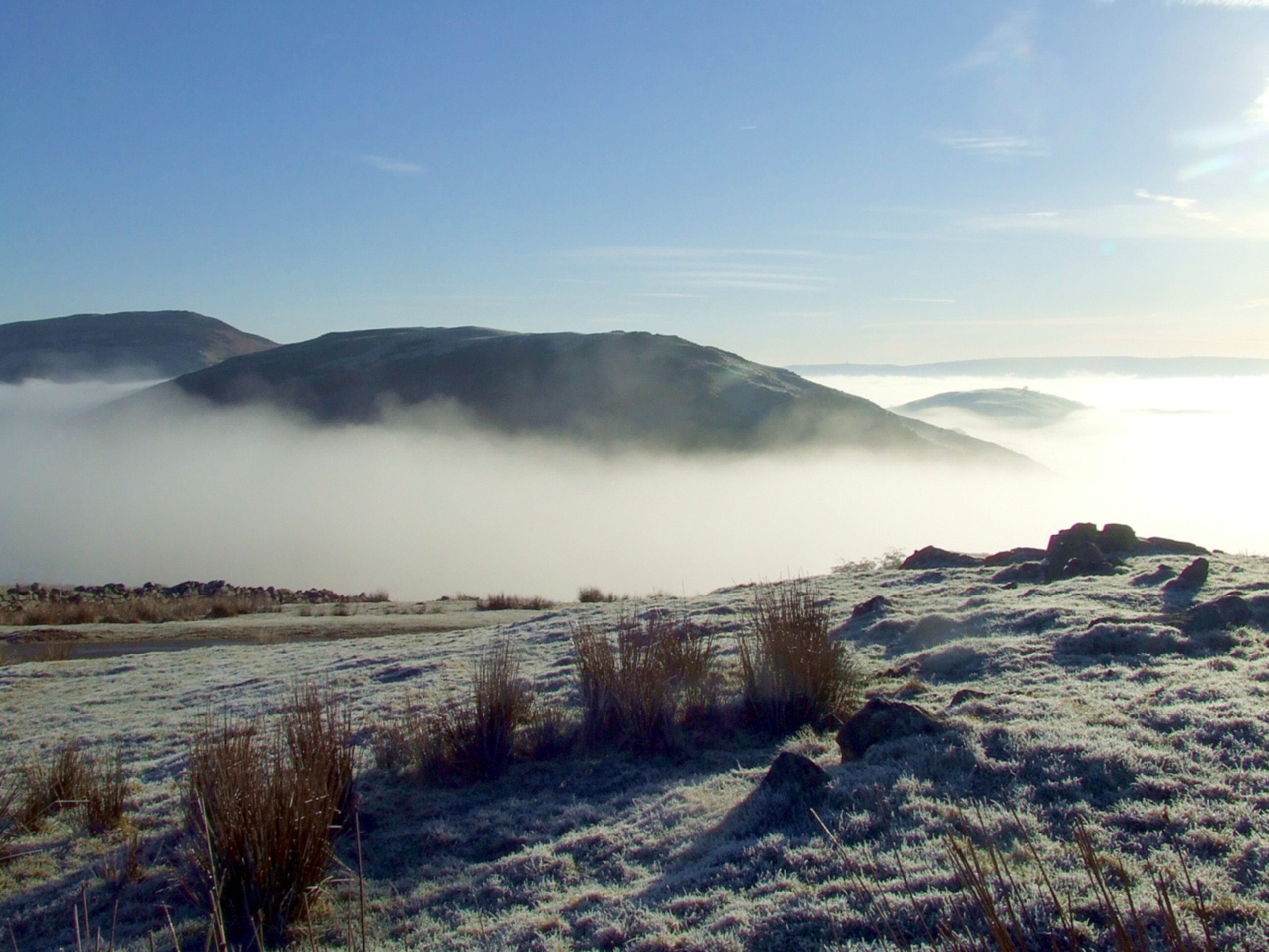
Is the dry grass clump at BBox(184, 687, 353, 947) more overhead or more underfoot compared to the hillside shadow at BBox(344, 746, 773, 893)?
more overhead

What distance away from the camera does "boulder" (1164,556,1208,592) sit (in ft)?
34.4

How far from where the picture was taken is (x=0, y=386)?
145 metres

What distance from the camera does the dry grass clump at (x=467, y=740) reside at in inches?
275

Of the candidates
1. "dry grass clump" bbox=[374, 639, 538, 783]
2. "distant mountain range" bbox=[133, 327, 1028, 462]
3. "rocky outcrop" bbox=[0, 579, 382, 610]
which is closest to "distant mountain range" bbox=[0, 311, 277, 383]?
"distant mountain range" bbox=[133, 327, 1028, 462]

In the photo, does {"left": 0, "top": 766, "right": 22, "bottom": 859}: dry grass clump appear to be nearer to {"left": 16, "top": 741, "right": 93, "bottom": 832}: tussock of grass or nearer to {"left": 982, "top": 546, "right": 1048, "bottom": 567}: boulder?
{"left": 16, "top": 741, "right": 93, "bottom": 832}: tussock of grass

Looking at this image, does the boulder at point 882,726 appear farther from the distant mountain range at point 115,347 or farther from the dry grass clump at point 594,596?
the distant mountain range at point 115,347

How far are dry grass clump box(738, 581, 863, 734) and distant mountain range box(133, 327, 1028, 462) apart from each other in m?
72.4

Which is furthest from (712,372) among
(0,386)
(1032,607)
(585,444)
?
(0,386)

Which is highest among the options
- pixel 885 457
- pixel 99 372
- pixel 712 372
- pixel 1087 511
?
pixel 99 372

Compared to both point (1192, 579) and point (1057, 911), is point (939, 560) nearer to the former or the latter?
point (1192, 579)

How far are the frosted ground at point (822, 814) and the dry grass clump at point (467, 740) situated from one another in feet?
→ 0.63

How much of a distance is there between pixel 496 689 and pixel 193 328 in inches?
7871

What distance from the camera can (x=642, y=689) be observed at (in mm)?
7387

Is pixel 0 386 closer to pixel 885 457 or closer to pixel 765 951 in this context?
pixel 885 457
